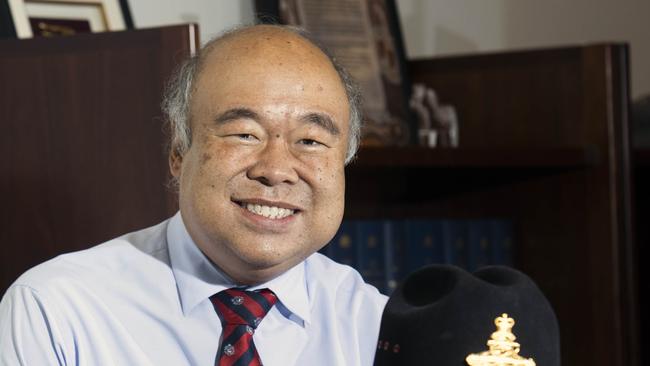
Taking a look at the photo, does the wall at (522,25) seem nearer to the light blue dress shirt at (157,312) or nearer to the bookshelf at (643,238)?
the bookshelf at (643,238)

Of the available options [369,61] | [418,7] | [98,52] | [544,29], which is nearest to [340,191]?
[98,52]

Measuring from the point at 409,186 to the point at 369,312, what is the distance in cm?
139

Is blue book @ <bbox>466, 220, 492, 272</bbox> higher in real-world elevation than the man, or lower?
lower

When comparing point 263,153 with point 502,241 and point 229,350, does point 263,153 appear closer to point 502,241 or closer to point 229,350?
point 229,350

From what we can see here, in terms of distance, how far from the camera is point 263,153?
121 centimetres

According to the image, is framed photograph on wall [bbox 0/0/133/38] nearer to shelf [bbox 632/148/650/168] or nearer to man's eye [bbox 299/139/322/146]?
man's eye [bbox 299/139/322/146]

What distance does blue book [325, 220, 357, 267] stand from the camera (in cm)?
241

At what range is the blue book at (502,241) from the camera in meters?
2.69

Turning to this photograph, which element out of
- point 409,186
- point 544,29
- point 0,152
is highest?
point 0,152

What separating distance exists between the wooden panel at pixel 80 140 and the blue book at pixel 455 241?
43.4 inches

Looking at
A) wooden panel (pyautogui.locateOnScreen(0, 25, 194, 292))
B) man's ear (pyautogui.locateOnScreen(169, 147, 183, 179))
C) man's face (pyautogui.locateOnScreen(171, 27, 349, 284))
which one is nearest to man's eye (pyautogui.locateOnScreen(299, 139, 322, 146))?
man's face (pyautogui.locateOnScreen(171, 27, 349, 284))

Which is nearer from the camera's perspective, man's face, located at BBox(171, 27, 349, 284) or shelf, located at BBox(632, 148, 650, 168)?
man's face, located at BBox(171, 27, 349, 284)

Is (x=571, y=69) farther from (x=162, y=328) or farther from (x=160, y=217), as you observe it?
(x=162, y=328)

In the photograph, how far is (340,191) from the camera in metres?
1.27
